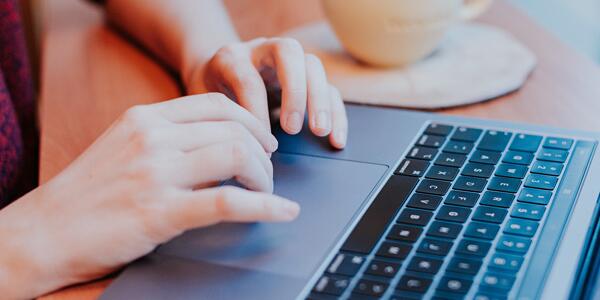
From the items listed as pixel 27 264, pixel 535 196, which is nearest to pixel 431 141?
pixel 535 196

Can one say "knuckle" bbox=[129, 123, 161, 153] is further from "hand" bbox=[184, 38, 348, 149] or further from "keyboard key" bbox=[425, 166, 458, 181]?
"keyboard key" bbox=[425, 166, 458, 181]

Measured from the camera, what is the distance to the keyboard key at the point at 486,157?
2.00 feet

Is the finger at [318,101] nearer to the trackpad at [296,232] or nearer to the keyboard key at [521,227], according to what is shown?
the trackpad at [296,232]

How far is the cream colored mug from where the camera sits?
30.1 inches

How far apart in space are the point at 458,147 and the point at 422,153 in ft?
0.11

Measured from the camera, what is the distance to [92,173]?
0.53m

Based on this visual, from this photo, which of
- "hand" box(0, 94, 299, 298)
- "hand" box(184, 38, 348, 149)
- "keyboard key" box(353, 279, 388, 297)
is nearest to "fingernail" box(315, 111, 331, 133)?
"hand" box(184, 38, 348, 149)

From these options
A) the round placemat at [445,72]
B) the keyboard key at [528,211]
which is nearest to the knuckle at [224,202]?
the keyboard key at [528,211]

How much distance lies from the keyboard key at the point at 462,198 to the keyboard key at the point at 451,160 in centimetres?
5

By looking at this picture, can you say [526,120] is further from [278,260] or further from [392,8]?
[278,260]

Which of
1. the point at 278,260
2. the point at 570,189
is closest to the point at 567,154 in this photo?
the point at 570,189

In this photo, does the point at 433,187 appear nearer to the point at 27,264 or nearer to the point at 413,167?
the point at 413,167

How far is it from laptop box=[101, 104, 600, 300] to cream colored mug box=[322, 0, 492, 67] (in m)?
0.16

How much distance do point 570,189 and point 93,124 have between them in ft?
1.52
